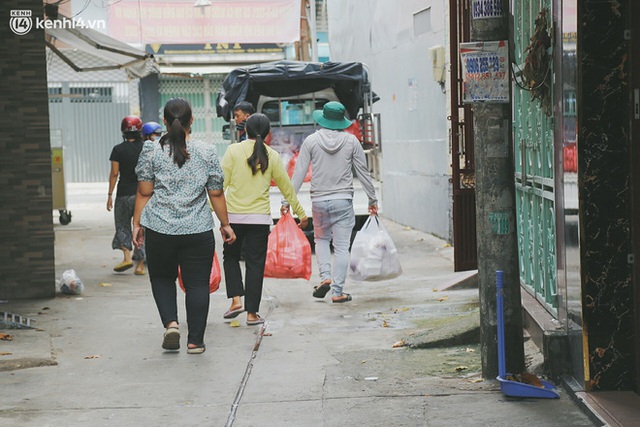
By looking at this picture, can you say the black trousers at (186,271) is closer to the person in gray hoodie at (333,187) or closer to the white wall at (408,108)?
the person in gray hoodie at (333,187)

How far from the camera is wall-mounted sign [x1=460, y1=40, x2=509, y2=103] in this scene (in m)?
6.32

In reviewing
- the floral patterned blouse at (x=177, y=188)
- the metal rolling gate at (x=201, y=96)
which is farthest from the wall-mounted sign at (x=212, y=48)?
the floral patterned blouse at (x=177, y=188)

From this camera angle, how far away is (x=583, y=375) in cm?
612

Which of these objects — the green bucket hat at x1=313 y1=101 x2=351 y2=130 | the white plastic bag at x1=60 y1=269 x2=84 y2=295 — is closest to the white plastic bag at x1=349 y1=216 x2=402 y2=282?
the green bucket hat at x1=313 y1=101 x2=351 y2=130

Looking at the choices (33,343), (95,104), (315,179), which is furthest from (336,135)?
(95,104)

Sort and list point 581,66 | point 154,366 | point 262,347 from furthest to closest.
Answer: point 262,347
point 154,366
point 581,66

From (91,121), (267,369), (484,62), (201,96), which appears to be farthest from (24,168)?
(201,96)

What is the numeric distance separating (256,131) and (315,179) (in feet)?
4.56

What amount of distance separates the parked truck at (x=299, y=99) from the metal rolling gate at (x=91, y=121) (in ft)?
51.5

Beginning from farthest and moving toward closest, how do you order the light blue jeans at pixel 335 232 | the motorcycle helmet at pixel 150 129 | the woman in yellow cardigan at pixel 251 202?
the motorcycle helmet at pixel 150 129
the light blue jeans at pixel 335 232
the woman in yellow cardigan at pixel 251 202

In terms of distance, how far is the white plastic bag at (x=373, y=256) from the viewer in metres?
10.3

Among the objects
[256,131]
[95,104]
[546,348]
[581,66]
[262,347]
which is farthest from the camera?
[95,104]

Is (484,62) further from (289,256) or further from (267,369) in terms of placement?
(289,256)

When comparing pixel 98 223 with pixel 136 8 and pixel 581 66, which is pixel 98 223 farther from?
pixel 581 66
